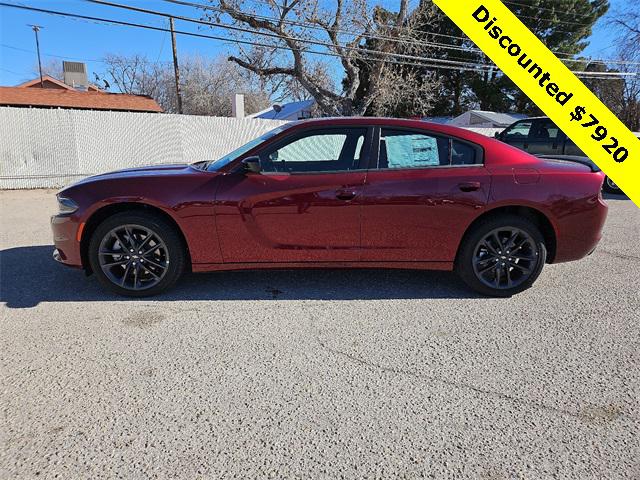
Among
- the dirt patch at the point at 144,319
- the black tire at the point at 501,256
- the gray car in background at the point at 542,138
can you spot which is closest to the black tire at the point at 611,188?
the gray car in background at the point at 542,138

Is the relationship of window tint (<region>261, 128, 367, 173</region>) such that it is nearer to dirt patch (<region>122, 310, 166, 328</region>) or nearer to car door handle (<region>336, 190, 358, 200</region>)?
car door handle (<region>336, 190, 358, 200</region>)

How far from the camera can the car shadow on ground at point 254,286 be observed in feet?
11.7

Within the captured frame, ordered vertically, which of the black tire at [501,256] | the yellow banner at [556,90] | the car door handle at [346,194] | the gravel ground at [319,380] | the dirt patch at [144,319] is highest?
the yellow banner at [556,90]

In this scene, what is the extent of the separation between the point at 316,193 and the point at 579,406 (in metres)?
2.35

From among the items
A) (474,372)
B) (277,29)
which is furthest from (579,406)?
(277,29)

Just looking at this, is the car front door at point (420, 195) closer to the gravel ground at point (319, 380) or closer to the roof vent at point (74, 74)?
the gravel ground at point (319, 380)

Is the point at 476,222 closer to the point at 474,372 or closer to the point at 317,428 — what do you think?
the point at 474,372

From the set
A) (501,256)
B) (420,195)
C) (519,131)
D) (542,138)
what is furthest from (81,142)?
(542,138)

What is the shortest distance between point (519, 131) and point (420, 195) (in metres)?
8.22

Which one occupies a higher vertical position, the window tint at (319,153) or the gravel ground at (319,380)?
the window tint at (319,153)

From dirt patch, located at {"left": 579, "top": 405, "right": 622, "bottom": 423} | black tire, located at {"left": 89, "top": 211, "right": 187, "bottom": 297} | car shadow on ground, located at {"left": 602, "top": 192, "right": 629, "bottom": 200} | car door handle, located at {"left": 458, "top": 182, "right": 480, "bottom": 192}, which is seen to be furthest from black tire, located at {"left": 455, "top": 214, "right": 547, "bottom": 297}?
car shadow on ground, located at {"left": 602, "top": 192, "right": 629, "bottom": 200}

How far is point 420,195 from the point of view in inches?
133

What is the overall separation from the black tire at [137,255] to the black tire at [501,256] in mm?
2677

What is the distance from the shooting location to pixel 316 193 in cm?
333
